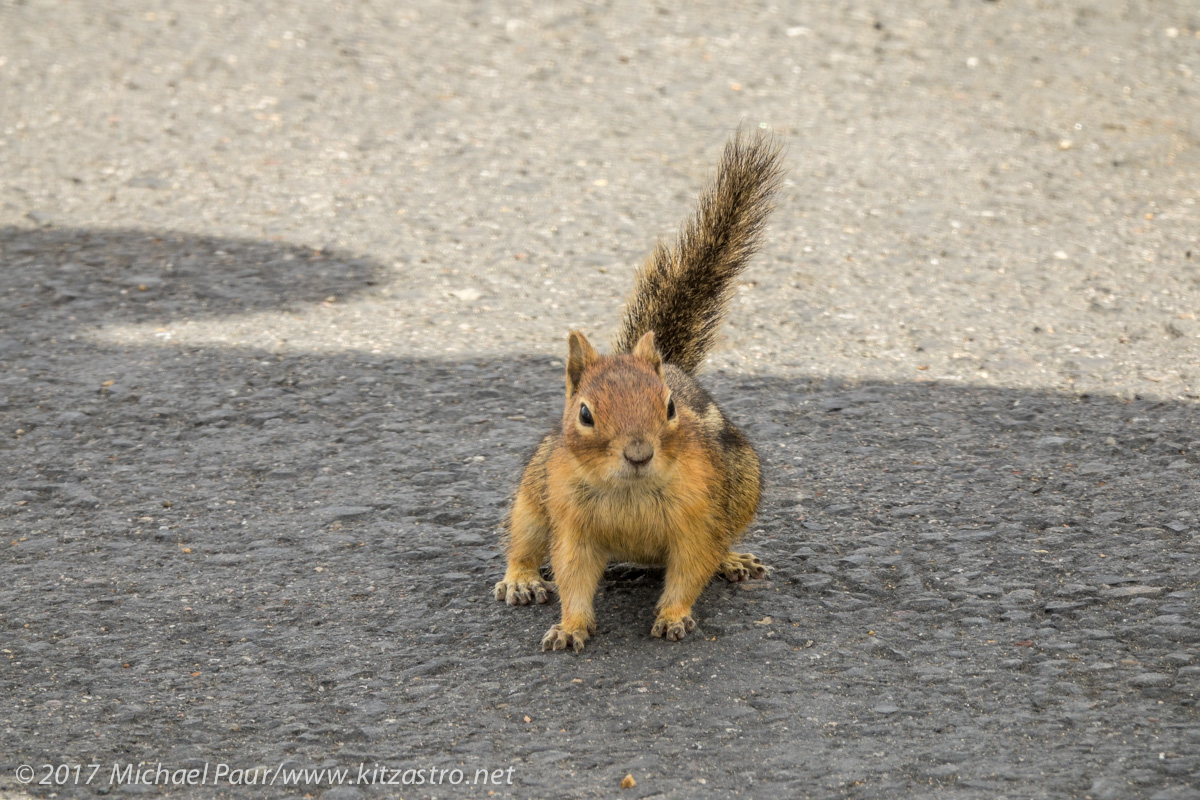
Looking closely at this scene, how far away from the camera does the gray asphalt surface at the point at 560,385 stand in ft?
9.11

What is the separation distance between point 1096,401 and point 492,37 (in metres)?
4.51

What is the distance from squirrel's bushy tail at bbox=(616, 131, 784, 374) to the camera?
3.70 meters

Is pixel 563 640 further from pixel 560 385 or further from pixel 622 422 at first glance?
pixel 560 385

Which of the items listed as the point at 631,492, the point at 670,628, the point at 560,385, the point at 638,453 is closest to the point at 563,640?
the point at 670,628

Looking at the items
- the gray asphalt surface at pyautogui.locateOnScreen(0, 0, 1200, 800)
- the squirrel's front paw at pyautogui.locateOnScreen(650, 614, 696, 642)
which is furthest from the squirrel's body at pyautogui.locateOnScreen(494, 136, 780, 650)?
the gray asphalt surface at pyautogui.locateOnScreen(0, 0, 1200, 800)

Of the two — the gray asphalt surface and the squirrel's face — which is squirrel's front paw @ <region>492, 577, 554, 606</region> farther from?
the squirrel's face

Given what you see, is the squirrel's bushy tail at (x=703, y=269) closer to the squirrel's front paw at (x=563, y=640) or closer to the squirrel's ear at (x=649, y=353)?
the squirrel's ear at (x=649, y=353)

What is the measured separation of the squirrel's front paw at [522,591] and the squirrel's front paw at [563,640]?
0.77 feet

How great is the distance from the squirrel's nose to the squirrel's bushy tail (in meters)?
0.90

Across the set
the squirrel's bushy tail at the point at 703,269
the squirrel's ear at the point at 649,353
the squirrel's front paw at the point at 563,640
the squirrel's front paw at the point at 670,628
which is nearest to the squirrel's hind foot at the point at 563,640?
the squirrel's front paw at the point at 563,640

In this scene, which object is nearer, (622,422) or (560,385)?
(622,422)

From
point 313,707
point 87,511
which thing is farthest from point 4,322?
point 313,707

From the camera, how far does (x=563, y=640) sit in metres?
3.05

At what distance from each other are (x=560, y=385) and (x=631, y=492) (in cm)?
157
